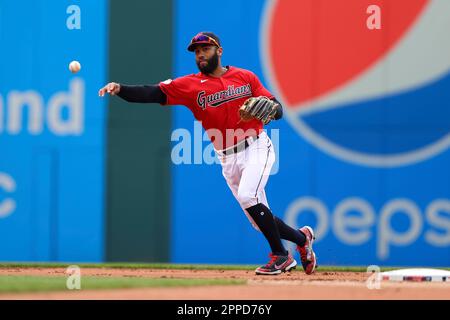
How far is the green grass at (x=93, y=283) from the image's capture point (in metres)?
6.04

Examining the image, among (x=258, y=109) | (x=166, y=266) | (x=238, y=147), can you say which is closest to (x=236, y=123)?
(x=238, y=147)

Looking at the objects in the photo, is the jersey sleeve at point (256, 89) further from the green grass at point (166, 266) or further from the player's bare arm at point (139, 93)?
the green grass at point (166, 266)

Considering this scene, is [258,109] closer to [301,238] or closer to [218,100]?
[218,100]

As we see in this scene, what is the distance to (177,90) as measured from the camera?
6887mm

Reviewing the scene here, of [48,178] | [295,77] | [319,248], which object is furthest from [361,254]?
[48,178]

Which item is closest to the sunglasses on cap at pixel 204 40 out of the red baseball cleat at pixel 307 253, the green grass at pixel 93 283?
the red baseball cleat at pixel 307 253

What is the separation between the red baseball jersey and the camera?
6836 mm

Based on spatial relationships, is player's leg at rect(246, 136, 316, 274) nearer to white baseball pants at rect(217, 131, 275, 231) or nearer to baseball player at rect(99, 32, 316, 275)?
baseball player at rect(99, 32, 316, 275)

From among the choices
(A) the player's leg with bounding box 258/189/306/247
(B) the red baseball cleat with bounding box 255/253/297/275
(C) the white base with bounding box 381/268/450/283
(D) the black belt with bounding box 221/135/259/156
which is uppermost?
(D) the black belt with bounding box 221/135/259/156

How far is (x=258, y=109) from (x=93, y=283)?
1.60m

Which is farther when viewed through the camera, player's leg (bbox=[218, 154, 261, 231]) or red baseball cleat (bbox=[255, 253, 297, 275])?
player's leg (bbox=[218, 154, 261, 231])

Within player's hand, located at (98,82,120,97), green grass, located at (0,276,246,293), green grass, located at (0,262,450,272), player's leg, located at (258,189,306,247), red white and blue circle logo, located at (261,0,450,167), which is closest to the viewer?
green grass, located at (0,276,246,293)

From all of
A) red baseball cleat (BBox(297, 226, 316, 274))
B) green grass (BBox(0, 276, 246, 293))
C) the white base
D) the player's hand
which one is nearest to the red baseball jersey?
the player's hand

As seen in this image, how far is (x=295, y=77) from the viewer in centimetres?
862
